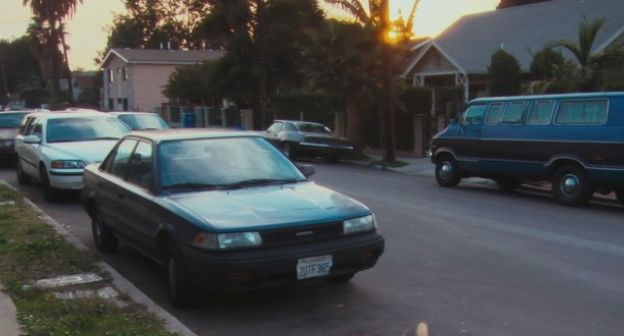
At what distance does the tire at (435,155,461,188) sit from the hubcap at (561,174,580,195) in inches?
118

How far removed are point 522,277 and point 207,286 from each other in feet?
11.0

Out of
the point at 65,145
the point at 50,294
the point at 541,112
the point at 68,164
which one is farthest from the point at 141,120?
the point at 50,294

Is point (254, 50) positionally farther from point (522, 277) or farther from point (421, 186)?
point (522, 277)

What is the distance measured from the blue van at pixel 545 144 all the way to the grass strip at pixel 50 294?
8.68 m

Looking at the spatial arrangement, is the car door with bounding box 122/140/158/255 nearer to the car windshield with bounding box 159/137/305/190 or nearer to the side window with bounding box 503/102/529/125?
the car windshield with bounding box 159/137/305/190

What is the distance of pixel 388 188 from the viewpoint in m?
15.4

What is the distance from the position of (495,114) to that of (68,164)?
8449mm

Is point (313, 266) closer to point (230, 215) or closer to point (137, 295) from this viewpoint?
point (230, 215)

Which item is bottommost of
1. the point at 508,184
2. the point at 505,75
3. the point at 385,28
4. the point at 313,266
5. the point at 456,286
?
the point at 508,184

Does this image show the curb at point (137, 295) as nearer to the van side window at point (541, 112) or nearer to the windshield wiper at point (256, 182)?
the windshield wiper at point (256, 182)

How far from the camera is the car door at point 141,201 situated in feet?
21.6

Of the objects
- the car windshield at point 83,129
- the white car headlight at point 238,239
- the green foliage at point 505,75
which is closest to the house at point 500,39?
the green foliage at point 505,75

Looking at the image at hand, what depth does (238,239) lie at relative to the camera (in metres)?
5.59

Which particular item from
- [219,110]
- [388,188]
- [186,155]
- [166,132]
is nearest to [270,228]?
[186,155]
